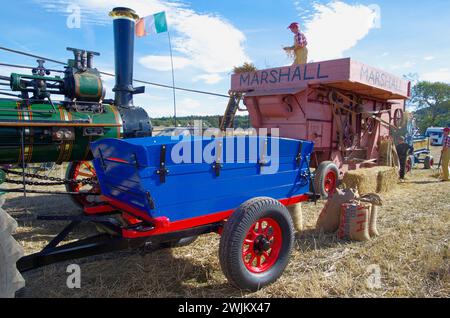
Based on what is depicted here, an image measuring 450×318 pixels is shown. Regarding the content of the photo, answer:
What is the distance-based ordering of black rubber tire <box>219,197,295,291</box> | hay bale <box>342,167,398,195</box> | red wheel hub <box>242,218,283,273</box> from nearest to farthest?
1. black rubber tire <box>219,197,295,291</box>
2. red wheel hub <box>242,218,283,273</box>
3. hay bale <box>342,167,398,195</box>

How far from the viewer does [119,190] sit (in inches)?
117

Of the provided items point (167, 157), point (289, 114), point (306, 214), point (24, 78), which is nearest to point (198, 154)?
point (167, 157)

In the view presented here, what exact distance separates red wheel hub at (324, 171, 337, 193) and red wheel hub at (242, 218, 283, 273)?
3.94 m

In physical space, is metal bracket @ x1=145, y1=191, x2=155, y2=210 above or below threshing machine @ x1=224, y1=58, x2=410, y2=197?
below

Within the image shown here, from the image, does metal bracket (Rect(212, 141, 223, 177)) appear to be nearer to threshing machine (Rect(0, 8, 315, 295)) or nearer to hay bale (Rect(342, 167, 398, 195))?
threshing machine (Rect(0, 8, 315, 295))

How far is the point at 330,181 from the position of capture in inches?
268

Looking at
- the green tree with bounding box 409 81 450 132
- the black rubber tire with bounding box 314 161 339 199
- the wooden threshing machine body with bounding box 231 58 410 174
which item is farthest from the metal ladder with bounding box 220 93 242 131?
the green tree with bounding box 409 81 450 132

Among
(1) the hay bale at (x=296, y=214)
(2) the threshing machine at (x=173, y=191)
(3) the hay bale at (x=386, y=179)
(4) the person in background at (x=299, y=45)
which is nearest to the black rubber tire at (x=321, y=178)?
(3) the hay bale at (x=386, y=179)

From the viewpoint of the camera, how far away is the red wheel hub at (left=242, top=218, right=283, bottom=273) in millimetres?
2889

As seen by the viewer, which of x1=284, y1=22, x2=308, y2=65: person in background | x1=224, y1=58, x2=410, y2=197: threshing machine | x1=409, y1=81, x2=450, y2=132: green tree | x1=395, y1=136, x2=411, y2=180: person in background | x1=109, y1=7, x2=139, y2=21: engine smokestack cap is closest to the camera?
x1=109, y1=7, x2=139, y2=21: engine smokestack cap

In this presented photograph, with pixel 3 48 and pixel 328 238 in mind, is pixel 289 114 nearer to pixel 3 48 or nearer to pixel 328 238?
pixel 328 238

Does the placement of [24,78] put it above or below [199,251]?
above

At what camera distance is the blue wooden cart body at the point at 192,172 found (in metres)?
2.43
